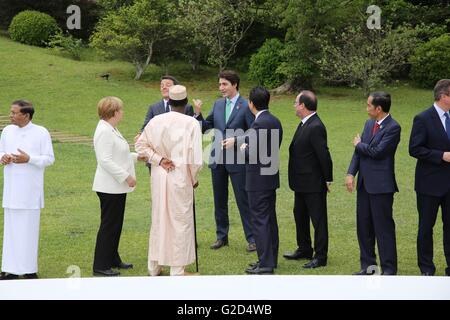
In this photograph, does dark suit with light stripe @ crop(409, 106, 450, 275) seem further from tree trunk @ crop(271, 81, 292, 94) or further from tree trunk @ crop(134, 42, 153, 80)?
tree trunk @ crop(134, 42, 153, 80)

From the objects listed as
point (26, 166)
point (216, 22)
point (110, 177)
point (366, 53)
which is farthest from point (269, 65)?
point (26, 166)

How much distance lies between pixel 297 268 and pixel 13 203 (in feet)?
9.36

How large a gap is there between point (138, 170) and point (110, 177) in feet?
20.3

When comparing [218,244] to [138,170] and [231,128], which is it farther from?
[138,170]

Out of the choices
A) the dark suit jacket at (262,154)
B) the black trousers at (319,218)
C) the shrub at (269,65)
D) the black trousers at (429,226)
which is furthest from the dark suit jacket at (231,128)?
the shrub at (269,65)

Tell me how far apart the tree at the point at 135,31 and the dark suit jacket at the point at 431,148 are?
637 inches

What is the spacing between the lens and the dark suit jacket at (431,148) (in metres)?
6.74

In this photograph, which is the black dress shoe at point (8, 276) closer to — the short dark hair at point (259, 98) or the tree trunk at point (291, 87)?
the short dark hair at point (259, 98)

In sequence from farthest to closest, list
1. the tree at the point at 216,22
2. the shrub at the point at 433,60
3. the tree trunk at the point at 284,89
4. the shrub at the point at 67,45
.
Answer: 1. the shrub at the point at 67,45
2. the tree at the point at 216,22
3. the shrub at the point at 433,60
4. the tree trunk at the point at 284,89

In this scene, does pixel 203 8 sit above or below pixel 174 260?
above

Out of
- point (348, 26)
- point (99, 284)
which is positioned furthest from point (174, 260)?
point (348, 26)

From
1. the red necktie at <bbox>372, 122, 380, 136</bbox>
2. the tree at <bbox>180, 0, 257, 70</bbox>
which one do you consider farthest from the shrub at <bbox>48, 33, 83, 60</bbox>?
the red necktie at <bbox>372, 122, 380, 136</bbox>

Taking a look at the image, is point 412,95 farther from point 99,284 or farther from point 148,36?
point 99,284
